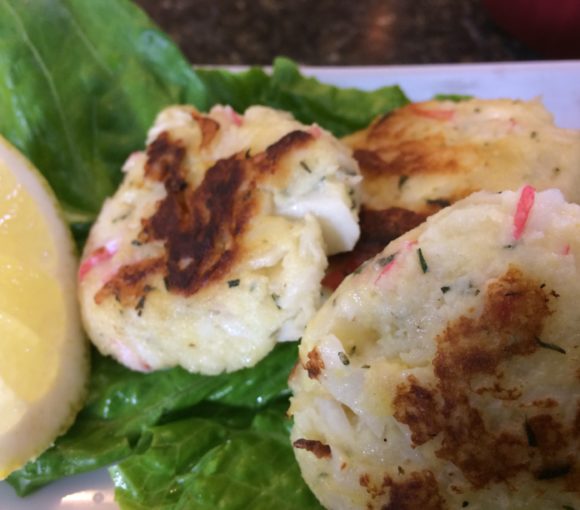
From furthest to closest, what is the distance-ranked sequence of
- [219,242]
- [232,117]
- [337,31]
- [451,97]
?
[337,31]
[451,97]
[232,117]
[219,242]

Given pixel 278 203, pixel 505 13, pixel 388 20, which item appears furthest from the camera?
pixel 388 20

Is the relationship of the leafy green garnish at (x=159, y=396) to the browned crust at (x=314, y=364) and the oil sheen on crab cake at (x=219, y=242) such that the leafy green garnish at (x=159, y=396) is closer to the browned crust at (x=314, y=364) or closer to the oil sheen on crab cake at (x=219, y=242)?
the oil sheen on crab cake at (x=219, y=242)

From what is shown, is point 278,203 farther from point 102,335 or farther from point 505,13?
point 505,13

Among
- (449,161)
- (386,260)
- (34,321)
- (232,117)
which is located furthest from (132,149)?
(386,260)

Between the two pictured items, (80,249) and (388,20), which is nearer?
(80,249)

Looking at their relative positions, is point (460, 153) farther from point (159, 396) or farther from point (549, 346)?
point (159, 396)

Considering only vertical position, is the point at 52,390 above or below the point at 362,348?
below

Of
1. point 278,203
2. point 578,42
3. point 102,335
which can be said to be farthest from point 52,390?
point 578,42
